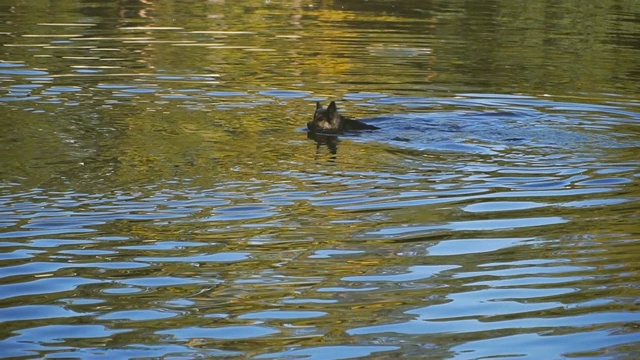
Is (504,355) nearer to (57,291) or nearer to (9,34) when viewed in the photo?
(57,291)

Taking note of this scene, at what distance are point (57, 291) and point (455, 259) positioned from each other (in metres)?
2.67

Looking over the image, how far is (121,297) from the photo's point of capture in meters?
7.11

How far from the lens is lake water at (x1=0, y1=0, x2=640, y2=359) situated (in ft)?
21.5

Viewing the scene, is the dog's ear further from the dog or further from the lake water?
the lake water

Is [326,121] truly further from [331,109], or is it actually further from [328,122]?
[331,109]

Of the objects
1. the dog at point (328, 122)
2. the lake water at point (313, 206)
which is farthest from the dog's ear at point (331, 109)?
the lake water at point (313, 206)

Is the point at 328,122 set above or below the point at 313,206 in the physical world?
above

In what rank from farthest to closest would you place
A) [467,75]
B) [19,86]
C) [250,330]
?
1. [467,75]
2. [19,86]
3. [250,330]

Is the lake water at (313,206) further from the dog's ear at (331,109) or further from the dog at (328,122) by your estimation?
the dog's ear at (331,109)

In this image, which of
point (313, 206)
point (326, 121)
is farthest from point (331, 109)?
point (313, 206)

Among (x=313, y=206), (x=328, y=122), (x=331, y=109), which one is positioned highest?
(x=331, y=109)

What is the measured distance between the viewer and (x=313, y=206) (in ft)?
31.2

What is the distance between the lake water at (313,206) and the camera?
6.55m

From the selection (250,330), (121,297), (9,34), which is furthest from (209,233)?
(9,34)
